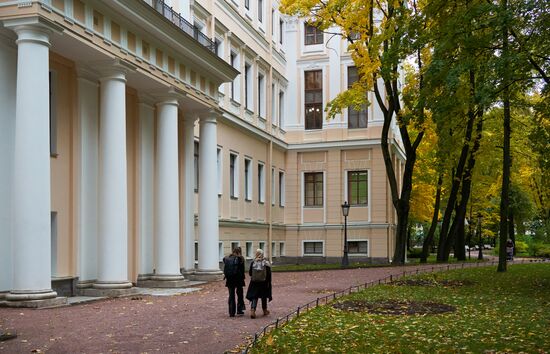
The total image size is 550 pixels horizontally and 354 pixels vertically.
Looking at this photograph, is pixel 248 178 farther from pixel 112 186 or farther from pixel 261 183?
pixel 112 186

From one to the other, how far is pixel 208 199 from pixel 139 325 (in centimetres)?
1178

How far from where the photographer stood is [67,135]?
685 inches

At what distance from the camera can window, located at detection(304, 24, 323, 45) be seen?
141ft

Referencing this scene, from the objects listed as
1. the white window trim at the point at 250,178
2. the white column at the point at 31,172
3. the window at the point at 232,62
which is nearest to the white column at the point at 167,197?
the white column at the point at 31,172

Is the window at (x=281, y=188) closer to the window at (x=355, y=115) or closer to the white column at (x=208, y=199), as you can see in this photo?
the window at (x=355, y=115)

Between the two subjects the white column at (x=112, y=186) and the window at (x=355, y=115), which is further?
the window at (x=355, y=115)

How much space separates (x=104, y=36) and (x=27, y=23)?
8.72ft

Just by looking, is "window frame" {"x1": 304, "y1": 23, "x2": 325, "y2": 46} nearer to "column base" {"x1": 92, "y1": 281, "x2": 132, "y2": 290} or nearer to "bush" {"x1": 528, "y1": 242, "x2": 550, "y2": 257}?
"bush" {"x1": 528, "y1": 242, "x2": 550, "y2": 257}

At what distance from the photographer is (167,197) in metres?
19.9

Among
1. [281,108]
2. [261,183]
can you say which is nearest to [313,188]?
[281,108]

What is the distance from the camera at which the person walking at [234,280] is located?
13.0m

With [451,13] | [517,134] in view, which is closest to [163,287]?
[451,13]

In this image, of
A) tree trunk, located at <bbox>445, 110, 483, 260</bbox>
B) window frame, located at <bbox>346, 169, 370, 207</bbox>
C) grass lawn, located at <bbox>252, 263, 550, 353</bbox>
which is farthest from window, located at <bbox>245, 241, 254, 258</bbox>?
grass lawn, located at <bbox>252, 263, 550, 353</bbox>

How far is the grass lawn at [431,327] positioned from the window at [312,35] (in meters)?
28.2
